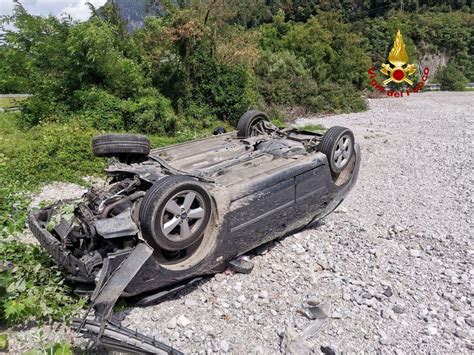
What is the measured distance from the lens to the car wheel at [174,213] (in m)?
3.12

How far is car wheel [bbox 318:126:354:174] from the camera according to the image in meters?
4.58

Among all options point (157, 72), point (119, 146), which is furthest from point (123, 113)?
point (119, 146)

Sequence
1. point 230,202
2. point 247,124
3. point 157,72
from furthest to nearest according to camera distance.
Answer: point 157,72
point 247,124
point 230,202

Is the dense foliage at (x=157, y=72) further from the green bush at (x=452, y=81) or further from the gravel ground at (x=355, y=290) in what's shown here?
the green bush at (x=452, y=81)

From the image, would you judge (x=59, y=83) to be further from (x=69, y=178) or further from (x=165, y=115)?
(x=69, y=178)

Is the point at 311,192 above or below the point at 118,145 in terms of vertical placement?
below

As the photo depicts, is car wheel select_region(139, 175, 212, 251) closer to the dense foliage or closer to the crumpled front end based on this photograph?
the crumpled front end

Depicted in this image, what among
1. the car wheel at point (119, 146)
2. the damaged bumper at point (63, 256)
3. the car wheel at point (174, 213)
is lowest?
the damaged bumper at point (63, 256)

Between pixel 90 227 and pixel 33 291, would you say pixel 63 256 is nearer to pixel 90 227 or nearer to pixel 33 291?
pixel 90 227

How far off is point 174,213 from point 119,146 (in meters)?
1.67

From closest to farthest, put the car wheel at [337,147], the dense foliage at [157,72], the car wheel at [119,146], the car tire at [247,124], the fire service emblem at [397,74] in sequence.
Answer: the car wheel at [119,146] < the car wheel at [337,147] < the car tire at [247,124] < the dense foliage at [157,72] < the fire service emblem at [397,74]

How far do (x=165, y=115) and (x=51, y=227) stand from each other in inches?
273

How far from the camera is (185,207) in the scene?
331cm

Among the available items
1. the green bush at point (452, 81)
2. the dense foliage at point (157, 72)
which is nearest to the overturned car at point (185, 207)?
the dense foliage at point (157, 72)
